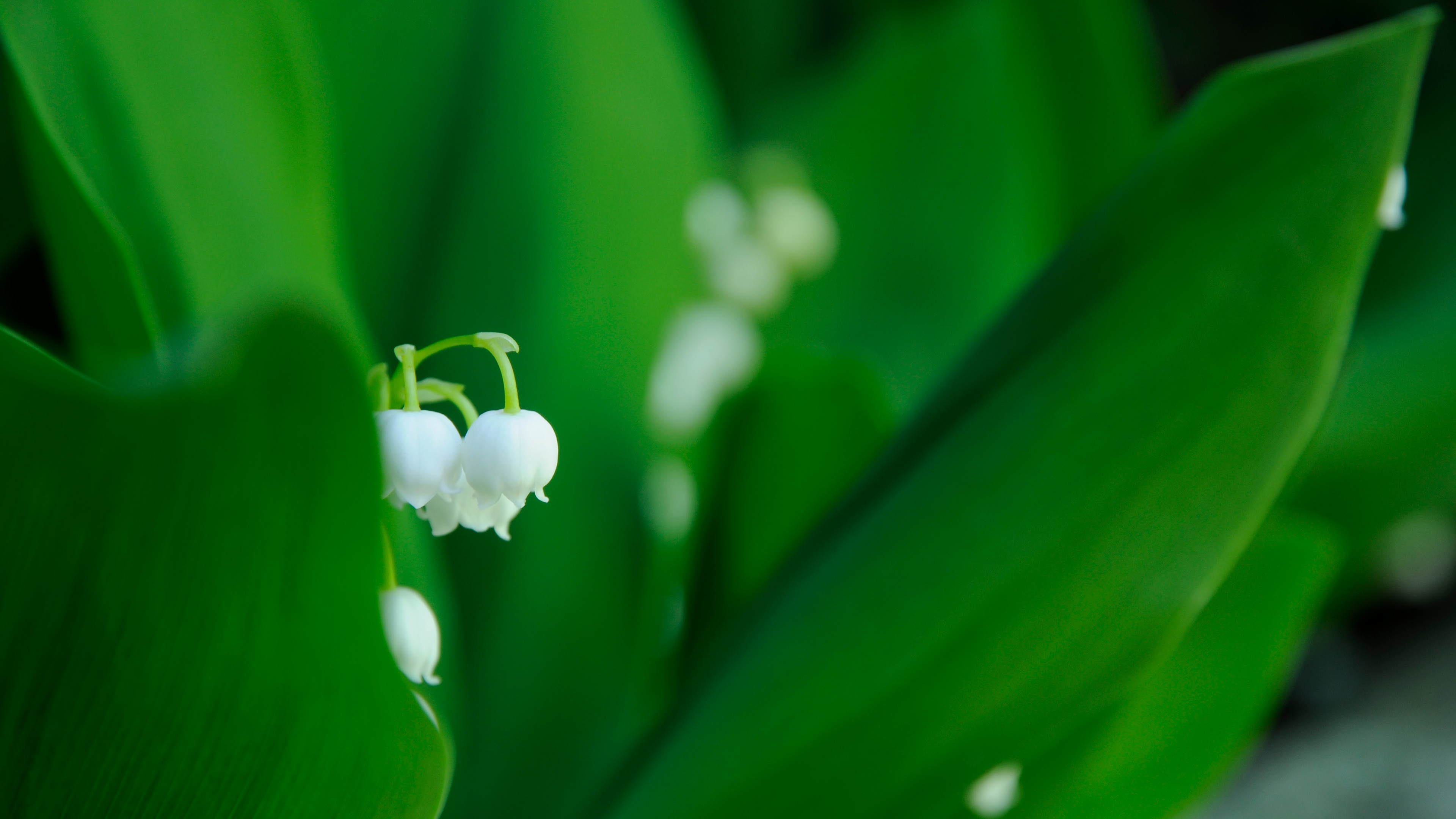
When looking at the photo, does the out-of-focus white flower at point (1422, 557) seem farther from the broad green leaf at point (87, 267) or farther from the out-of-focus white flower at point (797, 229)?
the broad green leaf at point (87, 267)

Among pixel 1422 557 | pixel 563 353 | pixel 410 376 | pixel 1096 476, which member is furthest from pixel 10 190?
pixel 1422 557

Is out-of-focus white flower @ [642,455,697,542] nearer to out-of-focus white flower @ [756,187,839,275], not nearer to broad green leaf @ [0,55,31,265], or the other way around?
out-of-focus white flower @ [756,187,839,275]

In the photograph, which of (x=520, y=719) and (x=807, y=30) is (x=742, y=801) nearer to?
(x=520, y=719)

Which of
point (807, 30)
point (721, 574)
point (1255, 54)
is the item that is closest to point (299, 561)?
point (721, 574)

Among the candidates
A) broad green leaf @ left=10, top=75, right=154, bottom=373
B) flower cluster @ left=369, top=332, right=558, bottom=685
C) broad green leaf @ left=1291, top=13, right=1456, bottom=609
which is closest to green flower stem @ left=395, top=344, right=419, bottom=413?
flower cluster @ left=369, top=332, right=558, bottom=685

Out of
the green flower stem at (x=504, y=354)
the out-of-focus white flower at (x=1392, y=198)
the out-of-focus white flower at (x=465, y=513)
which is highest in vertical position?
the out-of-focus white flower at (x=1392, y=198)

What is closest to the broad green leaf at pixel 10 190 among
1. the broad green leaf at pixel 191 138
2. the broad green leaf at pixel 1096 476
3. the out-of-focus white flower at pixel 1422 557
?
the broad green leaf at pixel 191 138

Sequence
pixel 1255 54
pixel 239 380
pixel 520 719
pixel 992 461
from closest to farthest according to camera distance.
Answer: pixel 239 380 < pixel 992 461 < pixel 520 719 < pixel 1255 54

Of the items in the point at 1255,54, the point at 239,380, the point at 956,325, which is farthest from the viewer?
the point at 1255,54
